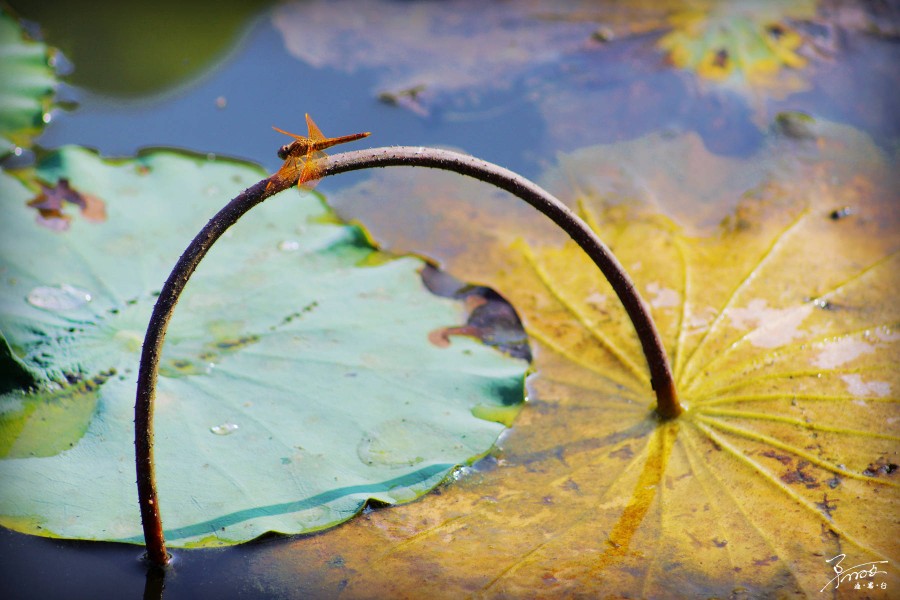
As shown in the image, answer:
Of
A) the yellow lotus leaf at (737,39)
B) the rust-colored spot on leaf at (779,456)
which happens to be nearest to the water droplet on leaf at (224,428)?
the rust-colored spot on leaf at (779,456)

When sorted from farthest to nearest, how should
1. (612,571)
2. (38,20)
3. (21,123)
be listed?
1. (38,20)
2. (21,123)
3. (612,571)

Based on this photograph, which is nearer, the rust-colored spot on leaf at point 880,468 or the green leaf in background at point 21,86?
the rust-colored spot on leaf at point 880,468

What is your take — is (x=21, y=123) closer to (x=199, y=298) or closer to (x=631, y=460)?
(x=199, y=298)

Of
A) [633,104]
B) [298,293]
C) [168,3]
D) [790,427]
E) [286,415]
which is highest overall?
[633,104]

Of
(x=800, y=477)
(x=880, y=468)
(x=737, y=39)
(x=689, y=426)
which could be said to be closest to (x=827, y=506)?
(x=800, y=477)

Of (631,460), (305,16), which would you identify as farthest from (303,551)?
(305,16)

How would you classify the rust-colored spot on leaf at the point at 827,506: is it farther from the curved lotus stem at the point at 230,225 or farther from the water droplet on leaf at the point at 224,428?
the water droplet on leaf at the point at 224,428

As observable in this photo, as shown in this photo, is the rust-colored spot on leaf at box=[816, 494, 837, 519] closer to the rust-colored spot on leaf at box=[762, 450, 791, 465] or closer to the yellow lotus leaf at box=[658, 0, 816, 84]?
the rust-colored spot on leaf at box=[762, 450, 791, 465]
